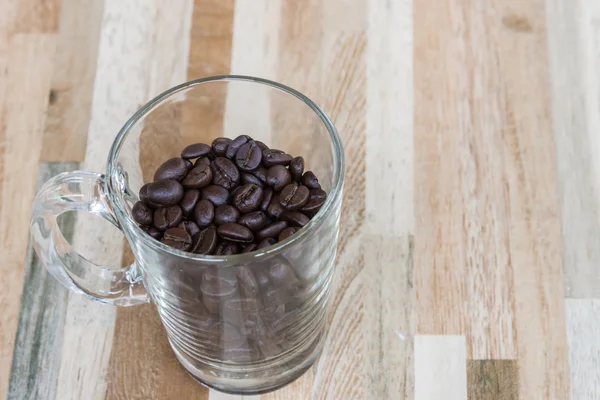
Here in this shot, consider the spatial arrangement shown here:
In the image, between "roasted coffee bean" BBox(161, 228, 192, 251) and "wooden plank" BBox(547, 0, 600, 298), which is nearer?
"roasted coffee bean" BBox(161, 228, 192, 251)

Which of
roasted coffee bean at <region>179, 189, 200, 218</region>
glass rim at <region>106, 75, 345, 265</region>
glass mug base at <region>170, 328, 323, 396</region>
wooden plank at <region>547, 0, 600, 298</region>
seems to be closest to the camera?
glass rim at <region>106, 75, 345, 265</region>

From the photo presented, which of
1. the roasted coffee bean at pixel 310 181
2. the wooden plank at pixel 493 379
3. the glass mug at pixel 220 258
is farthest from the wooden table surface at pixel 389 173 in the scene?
the roasted coffee bean at pixel 310 181

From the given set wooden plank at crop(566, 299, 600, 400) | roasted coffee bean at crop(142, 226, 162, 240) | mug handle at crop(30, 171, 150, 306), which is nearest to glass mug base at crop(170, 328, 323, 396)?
mug handle at crop(30, 171, 150, 306)

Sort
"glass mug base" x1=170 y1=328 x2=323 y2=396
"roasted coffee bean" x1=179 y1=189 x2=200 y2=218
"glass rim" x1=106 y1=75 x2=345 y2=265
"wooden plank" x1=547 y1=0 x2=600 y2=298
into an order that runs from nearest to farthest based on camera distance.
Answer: "glass rim" x1=106 y1=75 x2=345 y2=265 < "roasted coffee bean" x1=179 y1=189 x2=200 y2=218 < "glass mug base" x1=170 y1=328 x2=323 y2=396 < "wooden plank" x1=547 y1=0 x2=600 y2=298

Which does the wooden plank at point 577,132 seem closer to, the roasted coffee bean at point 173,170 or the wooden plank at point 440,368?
the wooden plank at point 440,368

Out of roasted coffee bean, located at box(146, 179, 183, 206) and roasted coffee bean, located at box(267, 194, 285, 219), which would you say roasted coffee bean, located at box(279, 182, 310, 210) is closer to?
roasted coffee bean, located at box(267, 194, 285, 219)

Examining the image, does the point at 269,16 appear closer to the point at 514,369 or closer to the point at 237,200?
the point at 237,200

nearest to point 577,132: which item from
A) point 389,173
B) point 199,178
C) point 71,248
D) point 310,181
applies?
point 389,173
